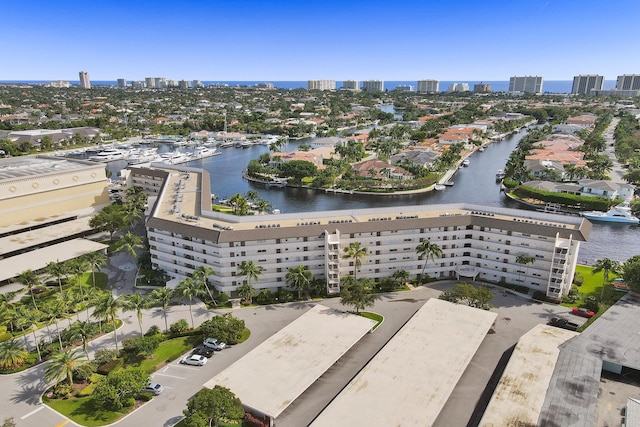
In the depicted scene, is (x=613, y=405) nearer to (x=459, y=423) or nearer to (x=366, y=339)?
(x=459, y=423)

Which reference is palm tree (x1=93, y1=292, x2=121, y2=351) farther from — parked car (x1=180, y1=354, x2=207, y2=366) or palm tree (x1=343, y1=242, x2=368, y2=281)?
palm tree (x1=343, y1=242, x2=368, y2=281)

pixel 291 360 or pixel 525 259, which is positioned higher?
pixel 525 259

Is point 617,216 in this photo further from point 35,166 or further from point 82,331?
point 35,166

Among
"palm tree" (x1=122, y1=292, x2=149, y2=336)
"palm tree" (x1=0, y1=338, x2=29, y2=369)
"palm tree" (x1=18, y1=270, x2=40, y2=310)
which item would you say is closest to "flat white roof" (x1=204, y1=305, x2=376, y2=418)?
"palm tree" (x1=122, y1=292, x2=149, y2=336)

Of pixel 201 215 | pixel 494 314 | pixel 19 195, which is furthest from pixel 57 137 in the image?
pixel 494 314

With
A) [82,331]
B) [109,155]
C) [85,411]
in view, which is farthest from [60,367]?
[109,155]

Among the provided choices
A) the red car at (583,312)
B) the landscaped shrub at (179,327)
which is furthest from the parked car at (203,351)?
the red car at (583,312)
